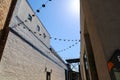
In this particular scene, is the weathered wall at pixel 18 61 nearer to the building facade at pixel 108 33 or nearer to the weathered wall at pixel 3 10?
the weathered wall at pixel 3 10

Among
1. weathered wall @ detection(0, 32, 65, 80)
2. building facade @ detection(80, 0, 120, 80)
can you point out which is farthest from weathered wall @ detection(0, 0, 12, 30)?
building facade @ detection(80, 0, 120, 80)

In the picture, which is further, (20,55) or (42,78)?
(42,78)

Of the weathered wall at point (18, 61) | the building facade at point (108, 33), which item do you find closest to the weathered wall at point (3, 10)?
the weathered wall at point (18, 61)

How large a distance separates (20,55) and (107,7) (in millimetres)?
3284

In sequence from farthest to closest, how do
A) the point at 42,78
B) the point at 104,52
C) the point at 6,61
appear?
the point at 42,78 → the point at 6,61 → the point at 104,52

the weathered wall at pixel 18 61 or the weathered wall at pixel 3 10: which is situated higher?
the weathered wall at pixel 3 10

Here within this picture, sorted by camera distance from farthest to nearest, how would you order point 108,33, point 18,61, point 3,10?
1. point 18,61
2. point 3,10
3. point 108,33

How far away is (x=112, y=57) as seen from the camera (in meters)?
1.47

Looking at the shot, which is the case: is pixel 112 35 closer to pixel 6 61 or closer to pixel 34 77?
pixel 6 61

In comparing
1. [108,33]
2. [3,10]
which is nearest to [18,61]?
[3,10]

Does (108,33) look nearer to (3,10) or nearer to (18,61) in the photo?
(3,10)

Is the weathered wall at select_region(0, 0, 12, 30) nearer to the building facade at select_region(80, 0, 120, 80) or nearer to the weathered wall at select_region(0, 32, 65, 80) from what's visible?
the weathered wall at select_region(0, 32, 65, 80)

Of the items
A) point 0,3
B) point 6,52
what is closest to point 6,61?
point 6,52

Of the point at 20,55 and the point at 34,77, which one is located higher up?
the point at 20,55
